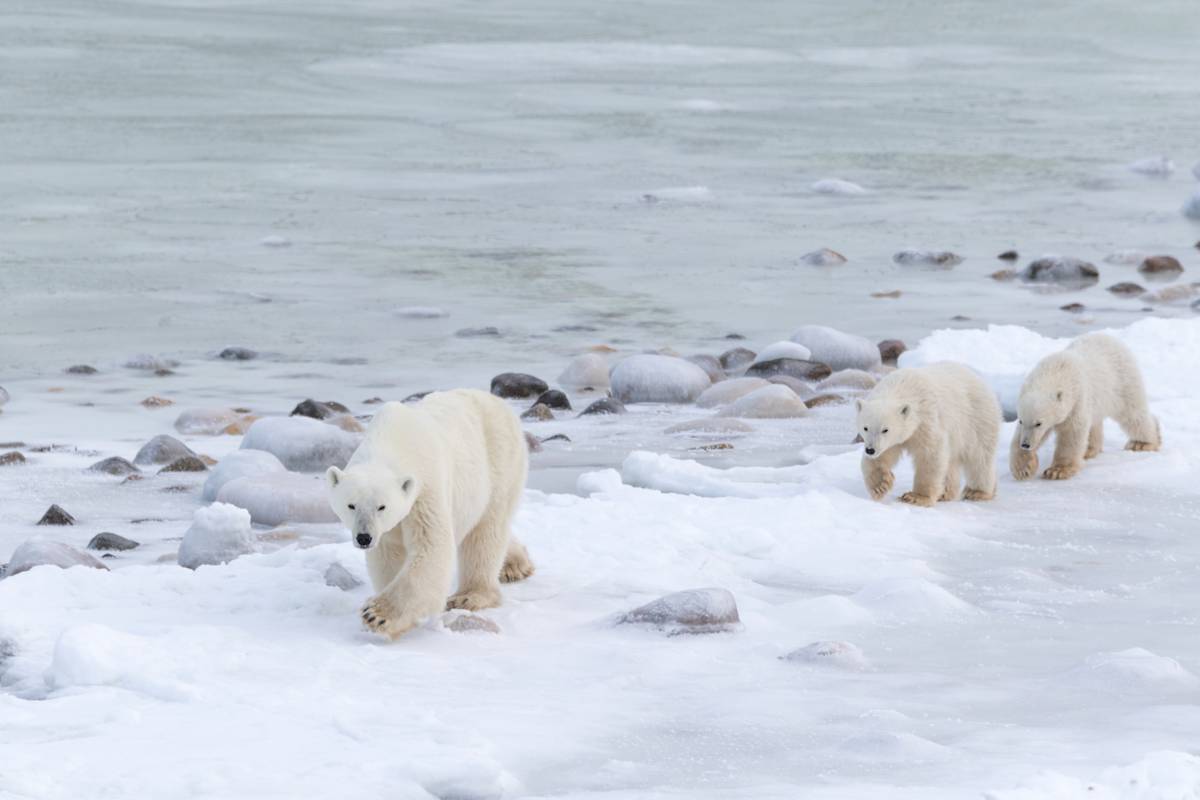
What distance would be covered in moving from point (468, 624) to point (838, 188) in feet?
36.1

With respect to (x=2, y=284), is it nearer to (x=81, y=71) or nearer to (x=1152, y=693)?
(x=1152, y=693)

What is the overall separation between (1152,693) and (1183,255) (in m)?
8.93

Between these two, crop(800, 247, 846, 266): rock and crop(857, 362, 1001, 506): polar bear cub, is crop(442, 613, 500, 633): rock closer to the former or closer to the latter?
crop(857, 362, 1001, 506): polar bear cub

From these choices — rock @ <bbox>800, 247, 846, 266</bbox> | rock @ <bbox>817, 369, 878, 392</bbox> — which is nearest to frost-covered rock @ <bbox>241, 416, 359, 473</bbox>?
rock @ <bbox>817, 369, 878, 392</bbox>

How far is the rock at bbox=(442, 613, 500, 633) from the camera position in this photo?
13.8 ft

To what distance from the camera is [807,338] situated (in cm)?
877

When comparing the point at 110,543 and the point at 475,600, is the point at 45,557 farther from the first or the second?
the point at 475,600

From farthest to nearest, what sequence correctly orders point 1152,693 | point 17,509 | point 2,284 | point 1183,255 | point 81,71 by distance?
point 81,71 → point 1183,255 → point 2,284 → point 17,509 → point 1152,693

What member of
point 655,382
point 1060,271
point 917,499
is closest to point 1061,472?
point 917,499

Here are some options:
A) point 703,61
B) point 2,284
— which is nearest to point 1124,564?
point 2,284

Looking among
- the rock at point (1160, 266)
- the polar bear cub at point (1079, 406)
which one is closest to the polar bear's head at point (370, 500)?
the polar bear cub at point (1079, 406)

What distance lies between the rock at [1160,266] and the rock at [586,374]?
4651mm

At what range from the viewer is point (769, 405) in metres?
7.37

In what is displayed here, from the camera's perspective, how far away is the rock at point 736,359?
8711mm
